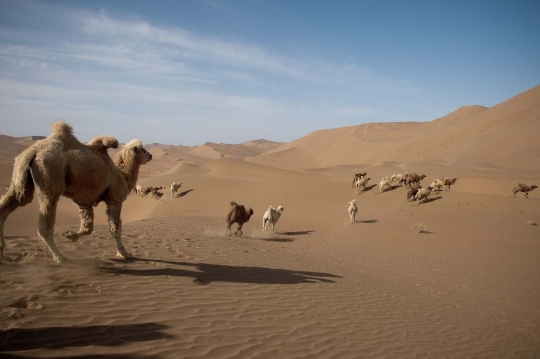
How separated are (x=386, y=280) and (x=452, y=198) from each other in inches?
551

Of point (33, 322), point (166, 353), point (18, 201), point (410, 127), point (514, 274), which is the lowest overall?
point (514, 274)

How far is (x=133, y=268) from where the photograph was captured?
6328mm

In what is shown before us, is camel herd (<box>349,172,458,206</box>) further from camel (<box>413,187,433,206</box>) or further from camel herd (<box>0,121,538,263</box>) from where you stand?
camel herd (<box>0,121,538,263</box>)

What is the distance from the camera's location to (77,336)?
361 centimetres

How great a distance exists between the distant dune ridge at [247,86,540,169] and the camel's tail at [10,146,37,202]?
45486 mm

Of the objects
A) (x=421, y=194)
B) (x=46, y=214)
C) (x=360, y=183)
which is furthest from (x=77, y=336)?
(x=360, y=183)

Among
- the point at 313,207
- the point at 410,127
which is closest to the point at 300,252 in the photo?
the point at 313,207

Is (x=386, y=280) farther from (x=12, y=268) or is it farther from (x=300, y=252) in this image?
(x=12, y=268)

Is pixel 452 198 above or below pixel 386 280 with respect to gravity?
above

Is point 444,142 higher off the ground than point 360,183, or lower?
higher

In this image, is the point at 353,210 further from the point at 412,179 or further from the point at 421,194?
the point at 412,179

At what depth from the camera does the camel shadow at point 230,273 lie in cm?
621

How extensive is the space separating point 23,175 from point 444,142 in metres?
63.5

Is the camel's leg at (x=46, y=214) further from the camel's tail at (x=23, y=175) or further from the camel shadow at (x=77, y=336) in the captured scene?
the camel shadow at (x=77, y=336)
